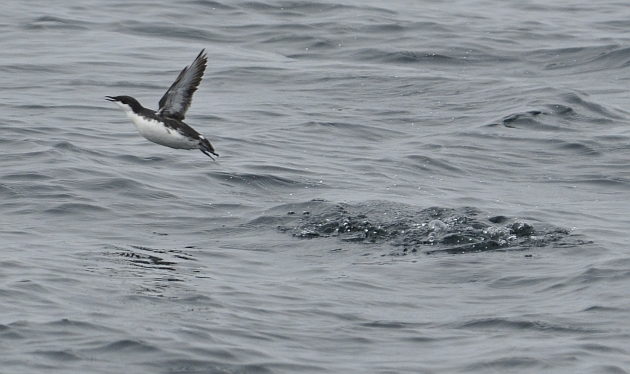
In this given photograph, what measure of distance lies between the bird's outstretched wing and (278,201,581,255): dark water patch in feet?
5.66

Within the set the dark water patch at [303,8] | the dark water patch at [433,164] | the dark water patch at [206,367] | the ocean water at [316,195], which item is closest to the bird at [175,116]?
the ocean water at [316,195]

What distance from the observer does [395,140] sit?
57.1 feet

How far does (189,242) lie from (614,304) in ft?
14.7

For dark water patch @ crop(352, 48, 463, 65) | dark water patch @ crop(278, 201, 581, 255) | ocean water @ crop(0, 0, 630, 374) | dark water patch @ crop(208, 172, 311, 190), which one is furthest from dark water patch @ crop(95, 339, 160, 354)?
dark water patch @ crop(352, 48, 463, 65)

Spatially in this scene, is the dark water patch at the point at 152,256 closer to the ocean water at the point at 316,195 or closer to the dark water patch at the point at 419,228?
Result: the ocean water at the point at 316,195

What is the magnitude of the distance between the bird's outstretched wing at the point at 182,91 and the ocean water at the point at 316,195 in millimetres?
1320

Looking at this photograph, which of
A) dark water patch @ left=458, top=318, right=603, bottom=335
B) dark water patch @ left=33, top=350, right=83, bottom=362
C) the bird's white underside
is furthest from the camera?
the bird's white underside

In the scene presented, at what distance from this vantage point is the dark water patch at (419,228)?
1258 centimetres

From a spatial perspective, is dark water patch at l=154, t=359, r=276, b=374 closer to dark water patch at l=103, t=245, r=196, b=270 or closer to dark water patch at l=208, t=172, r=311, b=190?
dark water patch at l=103, t=245, r=196, b=270

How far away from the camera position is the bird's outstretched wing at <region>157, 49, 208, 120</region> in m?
12.5

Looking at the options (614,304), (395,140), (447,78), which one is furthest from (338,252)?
(447,78)

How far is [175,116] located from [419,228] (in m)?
2.92

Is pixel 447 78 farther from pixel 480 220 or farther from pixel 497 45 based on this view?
pixel 480 220

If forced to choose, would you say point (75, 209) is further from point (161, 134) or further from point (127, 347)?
point (127, 347)
